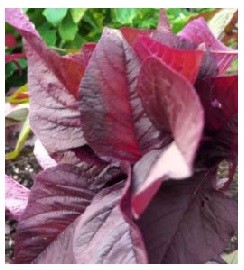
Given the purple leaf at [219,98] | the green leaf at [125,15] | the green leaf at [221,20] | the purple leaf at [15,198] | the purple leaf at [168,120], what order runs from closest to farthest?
the purple leaf at [168,120]
the purple leaf at [219,98]
the purple leaf at [15,198]
the green leaf at [221,20]
the green leaf at [125,15]

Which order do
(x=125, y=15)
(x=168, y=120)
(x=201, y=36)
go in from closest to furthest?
(x=168, y=120), (x=201, y=36), (x=125, y=15)

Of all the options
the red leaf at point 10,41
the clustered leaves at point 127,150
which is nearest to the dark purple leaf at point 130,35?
the clustered leaves at point 127,150

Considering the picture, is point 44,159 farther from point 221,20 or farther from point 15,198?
point 221,20

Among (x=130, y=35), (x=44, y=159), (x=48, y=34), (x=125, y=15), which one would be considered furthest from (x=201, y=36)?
(x=48, y=34)

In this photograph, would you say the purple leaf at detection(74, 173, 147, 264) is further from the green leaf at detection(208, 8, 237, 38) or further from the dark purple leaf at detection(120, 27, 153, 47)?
the green leaf at detection(208, 8, 237, 38)

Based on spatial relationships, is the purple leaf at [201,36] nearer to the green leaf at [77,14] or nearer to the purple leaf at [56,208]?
the purple leaf at [56,208]

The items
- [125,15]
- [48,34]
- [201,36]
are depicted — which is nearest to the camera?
[201,36]
